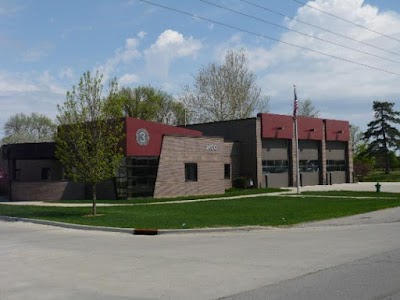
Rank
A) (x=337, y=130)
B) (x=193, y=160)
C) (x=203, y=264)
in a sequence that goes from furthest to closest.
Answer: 1. (x=337, y=130)
2. (x=193, y=160)
3. (x=203, y=264)

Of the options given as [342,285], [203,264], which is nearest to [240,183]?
[203,264]

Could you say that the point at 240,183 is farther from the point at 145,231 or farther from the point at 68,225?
the point at 145,231

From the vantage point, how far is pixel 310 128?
175 ft

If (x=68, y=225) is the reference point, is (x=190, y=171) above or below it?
above

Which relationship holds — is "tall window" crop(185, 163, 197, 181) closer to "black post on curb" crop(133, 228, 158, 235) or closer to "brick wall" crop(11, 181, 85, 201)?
"brick wall" crop(11, 181, 85, 201)

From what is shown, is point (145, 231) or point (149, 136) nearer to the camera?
point (145, 231)

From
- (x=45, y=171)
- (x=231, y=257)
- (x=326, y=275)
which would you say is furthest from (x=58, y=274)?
(x=45, y=171)

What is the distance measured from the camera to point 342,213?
21672mm

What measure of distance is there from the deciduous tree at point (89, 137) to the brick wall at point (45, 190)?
1171 cm

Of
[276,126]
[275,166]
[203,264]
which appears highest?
[276,126]

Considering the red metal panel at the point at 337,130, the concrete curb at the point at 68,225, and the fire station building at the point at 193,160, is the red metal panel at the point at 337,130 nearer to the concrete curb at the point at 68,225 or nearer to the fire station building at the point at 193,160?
the fire station building at the point at 193,160

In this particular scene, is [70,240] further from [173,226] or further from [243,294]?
[243,294]

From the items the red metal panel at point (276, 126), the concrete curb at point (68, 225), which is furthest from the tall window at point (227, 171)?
the concrete curb at point (68, 225)

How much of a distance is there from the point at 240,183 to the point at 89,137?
78.8ft
